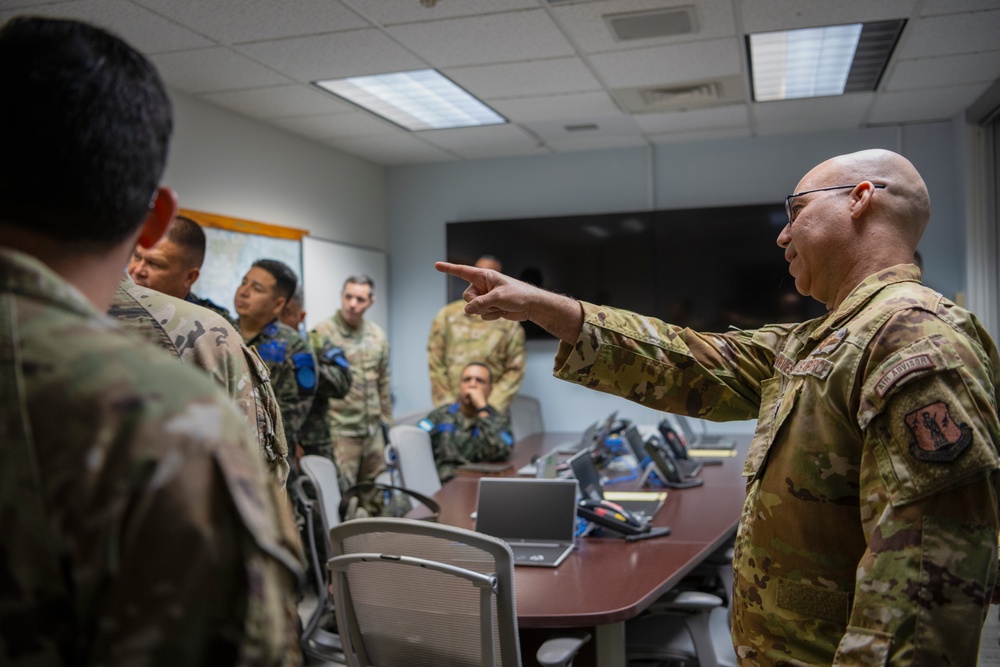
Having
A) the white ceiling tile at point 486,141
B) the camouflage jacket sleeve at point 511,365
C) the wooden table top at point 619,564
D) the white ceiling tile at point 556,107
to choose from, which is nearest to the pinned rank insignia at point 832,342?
the wooden table top at point 619,564

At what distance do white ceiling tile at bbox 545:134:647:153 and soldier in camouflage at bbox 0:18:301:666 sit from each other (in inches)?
239

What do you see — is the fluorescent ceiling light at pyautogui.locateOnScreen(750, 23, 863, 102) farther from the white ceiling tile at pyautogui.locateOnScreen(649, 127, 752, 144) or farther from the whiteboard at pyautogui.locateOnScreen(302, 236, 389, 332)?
the whiteboard at pyautogui.locateOnScreen(302, 236, 389, 332)

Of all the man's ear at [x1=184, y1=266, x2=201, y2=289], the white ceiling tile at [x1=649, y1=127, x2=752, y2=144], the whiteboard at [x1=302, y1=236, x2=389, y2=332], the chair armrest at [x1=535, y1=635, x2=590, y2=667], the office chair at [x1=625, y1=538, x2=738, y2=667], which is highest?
the white ceiling tile at [x1=649, y1=127, x2=752, y2=144]

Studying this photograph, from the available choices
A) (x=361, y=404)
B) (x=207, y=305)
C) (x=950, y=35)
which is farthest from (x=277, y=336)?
(x=950, y=35)

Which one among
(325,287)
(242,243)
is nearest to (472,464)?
(242,243)

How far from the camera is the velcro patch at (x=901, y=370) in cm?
120

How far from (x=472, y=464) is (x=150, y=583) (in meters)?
3.71

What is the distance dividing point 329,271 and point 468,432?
2397mm

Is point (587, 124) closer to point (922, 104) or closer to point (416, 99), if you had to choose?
point (416, 99)

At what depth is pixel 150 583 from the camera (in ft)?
1.87

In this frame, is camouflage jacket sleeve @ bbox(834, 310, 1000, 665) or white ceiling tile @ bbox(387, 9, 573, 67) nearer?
camouflage jacket sleeve @ bbox(834, 310, 1000, 665)

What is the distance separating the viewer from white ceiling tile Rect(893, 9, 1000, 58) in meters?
3.96

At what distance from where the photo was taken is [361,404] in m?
5.49

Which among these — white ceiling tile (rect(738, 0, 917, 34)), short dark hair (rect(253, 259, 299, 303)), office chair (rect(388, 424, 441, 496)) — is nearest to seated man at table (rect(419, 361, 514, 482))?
office chair (rect(388, 424, 441, 496))
